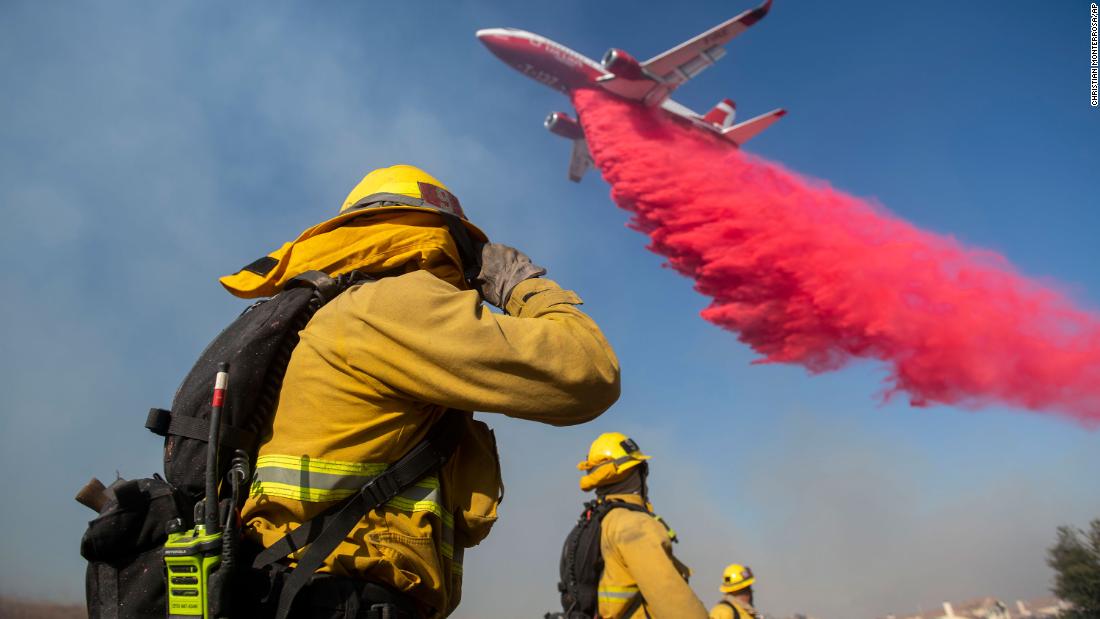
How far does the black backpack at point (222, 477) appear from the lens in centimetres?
175

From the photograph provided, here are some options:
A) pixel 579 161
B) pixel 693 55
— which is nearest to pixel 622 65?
pixel 693 55

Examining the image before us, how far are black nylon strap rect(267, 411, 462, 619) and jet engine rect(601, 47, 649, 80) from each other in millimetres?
27210

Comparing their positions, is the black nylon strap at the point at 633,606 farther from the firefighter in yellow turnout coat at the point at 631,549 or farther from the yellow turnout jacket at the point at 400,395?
the yellow turnout jacket at the point at 400,395

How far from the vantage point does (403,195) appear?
92.4 inches

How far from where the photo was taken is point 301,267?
2.19 meters

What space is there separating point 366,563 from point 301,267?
97 centimetres

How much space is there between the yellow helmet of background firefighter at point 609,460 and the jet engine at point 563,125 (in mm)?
28863

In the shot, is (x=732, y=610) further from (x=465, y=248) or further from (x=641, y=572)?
(x=465, y=248)

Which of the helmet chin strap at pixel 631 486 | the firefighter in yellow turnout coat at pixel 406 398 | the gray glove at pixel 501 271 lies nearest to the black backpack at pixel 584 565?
the helmet chin strap at pixel 631 486

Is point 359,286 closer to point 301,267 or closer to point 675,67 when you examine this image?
point 301,267

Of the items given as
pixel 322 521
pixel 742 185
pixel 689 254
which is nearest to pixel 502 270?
pixel 322 521

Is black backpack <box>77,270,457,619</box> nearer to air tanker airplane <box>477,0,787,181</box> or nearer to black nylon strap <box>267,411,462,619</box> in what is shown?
black nylon strap <box>267,411,462,619</box>

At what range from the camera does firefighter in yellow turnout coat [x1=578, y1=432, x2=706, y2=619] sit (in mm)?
4707

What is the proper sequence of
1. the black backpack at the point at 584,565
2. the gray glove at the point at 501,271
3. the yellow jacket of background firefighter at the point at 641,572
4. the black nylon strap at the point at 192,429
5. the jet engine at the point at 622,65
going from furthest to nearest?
1. the jet engine at the point at 622,65
2. the black backpack at the point at 584,565
3. the yellow jacket of background firefighter at the point at 641,572
4. the gray glove at the point at 501,271
5. the black nylon strap at the point at 192,429
